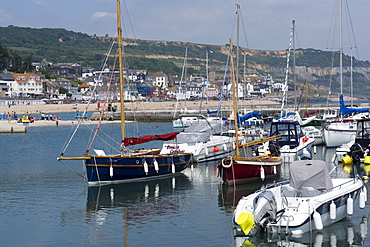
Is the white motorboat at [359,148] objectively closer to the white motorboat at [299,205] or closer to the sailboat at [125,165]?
the sailboat at [125,165]

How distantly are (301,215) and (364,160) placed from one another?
18.1m

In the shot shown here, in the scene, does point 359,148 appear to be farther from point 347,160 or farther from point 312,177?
point 312,177

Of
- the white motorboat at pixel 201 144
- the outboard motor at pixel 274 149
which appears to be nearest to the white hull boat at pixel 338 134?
the white motorboat at pixel 201 144

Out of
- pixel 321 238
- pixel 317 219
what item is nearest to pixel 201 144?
pixel 321 238

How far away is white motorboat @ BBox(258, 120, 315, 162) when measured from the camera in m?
34.1

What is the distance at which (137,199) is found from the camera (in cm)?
2522

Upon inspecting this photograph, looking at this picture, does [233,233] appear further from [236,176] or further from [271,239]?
[236,176]

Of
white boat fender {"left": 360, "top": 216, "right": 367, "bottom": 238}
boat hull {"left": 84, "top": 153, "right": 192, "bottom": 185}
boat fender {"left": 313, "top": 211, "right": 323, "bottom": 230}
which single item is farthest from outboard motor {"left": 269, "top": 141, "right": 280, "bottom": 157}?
boat fender {"left": 313, "top": 211, "right": 323, "bottom": 230}

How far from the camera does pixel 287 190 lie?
18.8 m

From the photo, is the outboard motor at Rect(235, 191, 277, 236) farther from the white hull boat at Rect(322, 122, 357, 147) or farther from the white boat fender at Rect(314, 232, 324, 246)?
the white hull boat at Rect(322, 122, 357, 147)

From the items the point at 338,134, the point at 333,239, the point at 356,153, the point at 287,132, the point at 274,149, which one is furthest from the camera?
the point at 338,134

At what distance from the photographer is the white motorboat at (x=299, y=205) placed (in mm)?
17188

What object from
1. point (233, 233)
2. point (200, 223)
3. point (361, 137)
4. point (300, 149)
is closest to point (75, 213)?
point (200, 223)

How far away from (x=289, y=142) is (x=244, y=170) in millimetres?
9674
